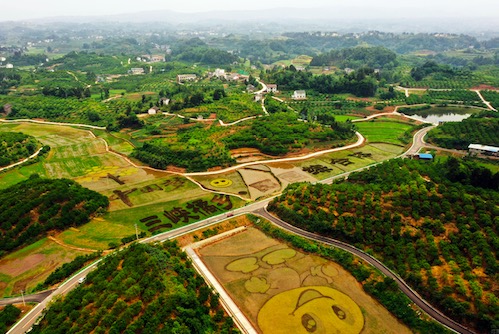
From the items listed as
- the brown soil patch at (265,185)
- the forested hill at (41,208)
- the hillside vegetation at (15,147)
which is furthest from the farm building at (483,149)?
the hillside vegetation at (15,147)

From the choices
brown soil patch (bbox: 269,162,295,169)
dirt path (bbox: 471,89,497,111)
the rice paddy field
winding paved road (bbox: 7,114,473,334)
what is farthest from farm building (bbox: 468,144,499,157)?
winding paved road (bbox: 7,114,473,334)

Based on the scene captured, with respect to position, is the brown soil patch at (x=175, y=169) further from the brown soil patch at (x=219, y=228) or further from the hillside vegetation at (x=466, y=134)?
the hillside vegetation at (x=466, y=134)

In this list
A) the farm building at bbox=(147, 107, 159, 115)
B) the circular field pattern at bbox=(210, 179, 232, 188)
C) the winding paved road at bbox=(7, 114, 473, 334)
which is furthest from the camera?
the farm building at bbox=(147, 107, 159, 115)

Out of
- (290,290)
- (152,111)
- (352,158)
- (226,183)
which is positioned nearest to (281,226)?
(290,290)

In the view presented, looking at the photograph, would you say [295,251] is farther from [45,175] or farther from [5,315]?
[45,175]

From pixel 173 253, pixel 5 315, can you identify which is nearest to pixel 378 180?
pixel 173 253

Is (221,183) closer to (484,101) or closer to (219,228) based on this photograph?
(219,228)

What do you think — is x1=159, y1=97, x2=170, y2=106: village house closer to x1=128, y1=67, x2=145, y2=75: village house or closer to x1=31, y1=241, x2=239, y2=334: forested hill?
x1=128, y1=67, x2=145, y2=75: village house
